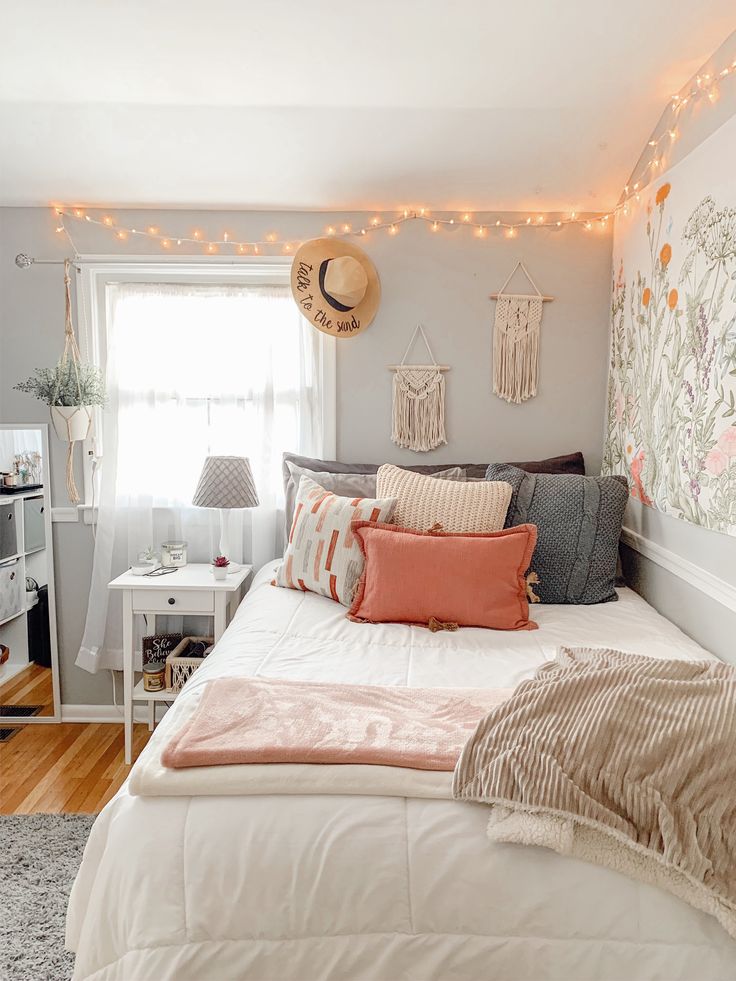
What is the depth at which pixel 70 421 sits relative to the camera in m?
2.94

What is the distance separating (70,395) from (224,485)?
0.76 meters

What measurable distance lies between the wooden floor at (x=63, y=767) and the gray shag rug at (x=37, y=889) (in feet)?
0.30

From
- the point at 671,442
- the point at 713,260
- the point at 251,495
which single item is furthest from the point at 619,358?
the point at 251,495

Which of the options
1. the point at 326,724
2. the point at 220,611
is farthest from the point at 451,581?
the point at 220,611

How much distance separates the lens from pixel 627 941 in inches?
44.2

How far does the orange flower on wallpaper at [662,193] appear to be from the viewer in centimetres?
244

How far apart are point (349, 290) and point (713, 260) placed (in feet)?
4.41

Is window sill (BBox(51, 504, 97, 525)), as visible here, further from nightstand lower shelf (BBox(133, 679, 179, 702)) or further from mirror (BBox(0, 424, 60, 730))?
nightstand lower shelf (BBox(133, 679, 179, 702))

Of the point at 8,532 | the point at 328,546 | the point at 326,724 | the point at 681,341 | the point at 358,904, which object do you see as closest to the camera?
the point at 358,904

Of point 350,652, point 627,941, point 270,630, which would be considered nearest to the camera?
point 627,941

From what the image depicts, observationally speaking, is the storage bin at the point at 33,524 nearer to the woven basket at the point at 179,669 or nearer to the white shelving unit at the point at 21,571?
the white shelving unit at the point at 21,571

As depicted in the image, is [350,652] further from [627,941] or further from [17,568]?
[17,568]

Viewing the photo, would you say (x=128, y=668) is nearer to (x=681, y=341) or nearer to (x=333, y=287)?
(x=333, y=287)

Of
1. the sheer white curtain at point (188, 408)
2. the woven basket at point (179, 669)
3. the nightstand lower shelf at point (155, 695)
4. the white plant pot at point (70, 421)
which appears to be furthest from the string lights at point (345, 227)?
the nightstand lower shelf at point (155, 695)
